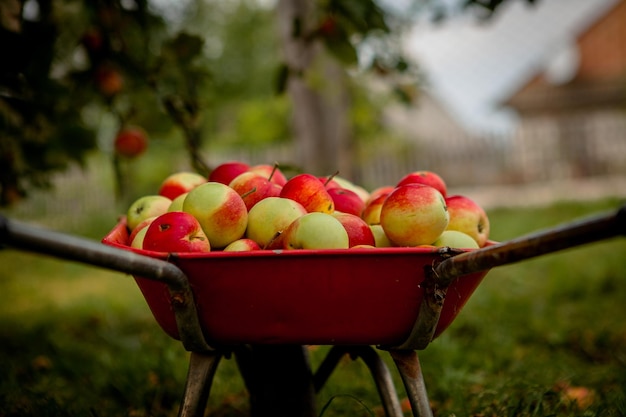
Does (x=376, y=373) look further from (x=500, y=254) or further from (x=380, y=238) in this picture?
(x=500, y=254)

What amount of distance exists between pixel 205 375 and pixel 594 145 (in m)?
13.5

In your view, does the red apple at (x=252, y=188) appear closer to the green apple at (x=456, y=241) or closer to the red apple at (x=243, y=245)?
the red apple at (x=243, y=245)

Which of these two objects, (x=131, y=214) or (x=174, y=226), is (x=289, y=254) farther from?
(x=131, y=214)

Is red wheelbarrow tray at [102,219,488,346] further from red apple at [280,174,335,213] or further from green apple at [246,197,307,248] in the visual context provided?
red apple at [280,174,335,213]

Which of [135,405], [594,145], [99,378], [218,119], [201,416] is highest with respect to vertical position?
[218,119]

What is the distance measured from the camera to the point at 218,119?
23750mm

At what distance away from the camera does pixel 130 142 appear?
2.77 metres

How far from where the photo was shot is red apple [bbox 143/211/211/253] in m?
1.29

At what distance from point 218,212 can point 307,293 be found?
30 cm

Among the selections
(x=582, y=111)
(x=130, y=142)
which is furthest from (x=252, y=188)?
(x=582, y=111)

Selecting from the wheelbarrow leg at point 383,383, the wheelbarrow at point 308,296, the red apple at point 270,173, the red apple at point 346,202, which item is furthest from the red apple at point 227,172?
the wheelbarrow leg at point 383,383

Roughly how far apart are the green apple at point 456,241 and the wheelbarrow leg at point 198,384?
585mm

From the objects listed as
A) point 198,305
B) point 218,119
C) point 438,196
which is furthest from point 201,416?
point 218,119

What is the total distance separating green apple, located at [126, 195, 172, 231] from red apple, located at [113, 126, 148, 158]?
120 centimetres
